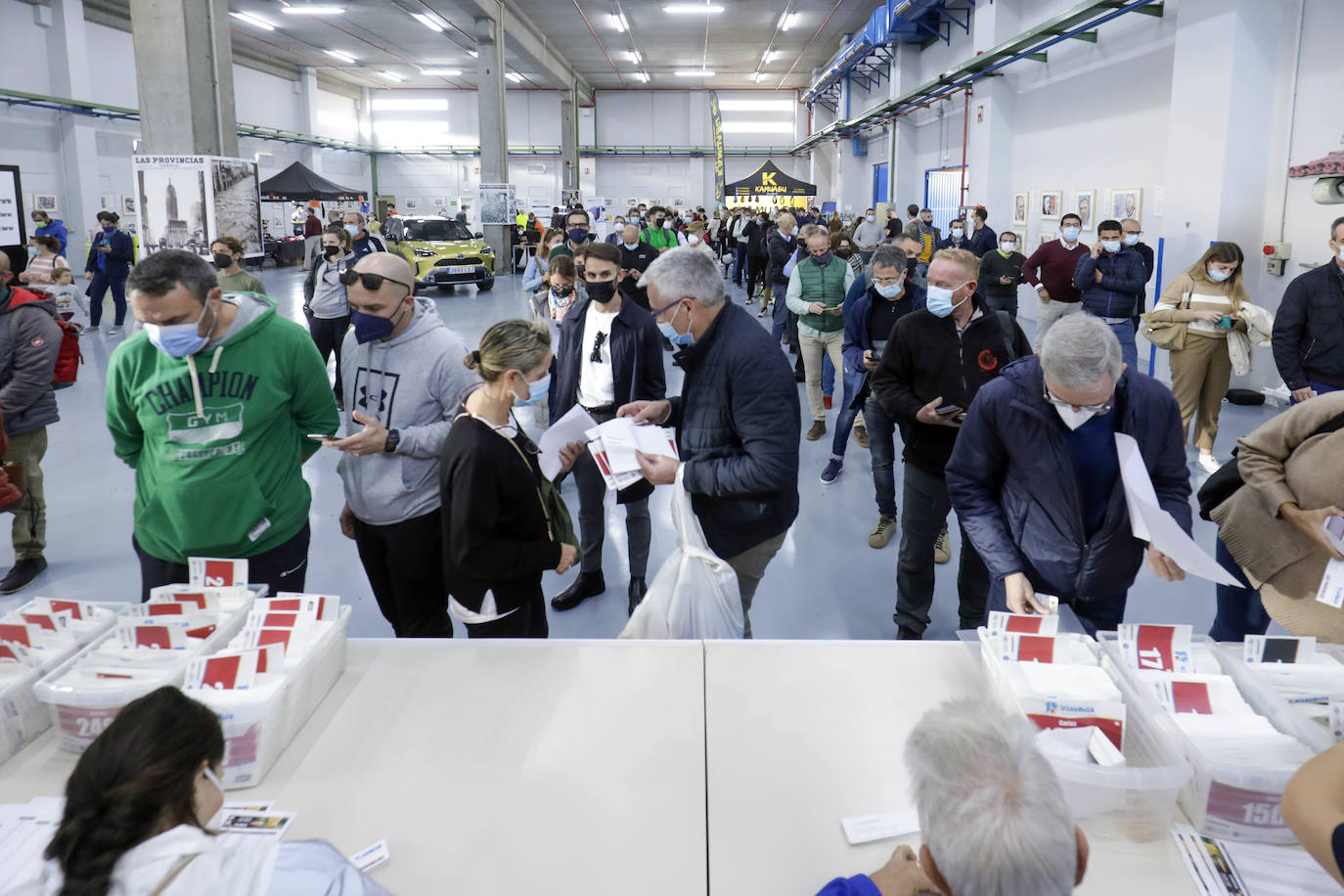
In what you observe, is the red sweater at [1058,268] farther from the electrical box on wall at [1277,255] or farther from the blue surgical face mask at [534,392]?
the blue surgical face mask at [534,392]

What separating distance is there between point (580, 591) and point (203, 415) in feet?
6.72

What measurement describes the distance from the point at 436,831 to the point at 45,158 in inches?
823

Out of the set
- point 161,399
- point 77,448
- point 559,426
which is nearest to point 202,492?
point 161,399

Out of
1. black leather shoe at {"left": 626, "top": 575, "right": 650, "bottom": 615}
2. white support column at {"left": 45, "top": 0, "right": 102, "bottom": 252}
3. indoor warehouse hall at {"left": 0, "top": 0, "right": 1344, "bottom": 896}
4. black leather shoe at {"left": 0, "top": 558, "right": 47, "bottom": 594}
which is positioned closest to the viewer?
indoor warehouse hall at {"left": 0, "top": 0, "right": 1344, "bottom": 896}

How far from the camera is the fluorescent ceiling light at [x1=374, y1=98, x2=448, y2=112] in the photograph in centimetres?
3097

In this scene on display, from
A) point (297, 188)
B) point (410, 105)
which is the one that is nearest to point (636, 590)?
point (297, 188)

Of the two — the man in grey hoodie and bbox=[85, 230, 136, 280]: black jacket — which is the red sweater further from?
bbox=[85, 230, 136, 280]: black jacket

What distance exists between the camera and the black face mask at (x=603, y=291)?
3.99 metres

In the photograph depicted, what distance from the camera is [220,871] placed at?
1.08 m

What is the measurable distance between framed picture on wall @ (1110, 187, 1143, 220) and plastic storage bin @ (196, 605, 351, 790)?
10.0 m

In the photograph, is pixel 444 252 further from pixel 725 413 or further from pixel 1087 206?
pixel 725 413

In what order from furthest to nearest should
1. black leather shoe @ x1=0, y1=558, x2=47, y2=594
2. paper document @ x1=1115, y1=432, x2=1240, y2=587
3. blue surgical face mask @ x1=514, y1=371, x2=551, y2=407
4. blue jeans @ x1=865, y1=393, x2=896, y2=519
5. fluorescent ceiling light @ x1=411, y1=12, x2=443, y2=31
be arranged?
fluorescent ceiling light @ x1=411, y1=12, x2=443, y2=31
blue jeans @ x1=865, y1=393, x2=896, y2=519
black leather shoe @ x1=0, y1=558, x2=47, y2=594
blue surgical face mask @ x1=514, y1=371, x2=551, y2=407
paper document @ x1=1115, y1=432, x2=1240, y2=587

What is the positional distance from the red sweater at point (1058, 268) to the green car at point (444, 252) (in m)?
10.6

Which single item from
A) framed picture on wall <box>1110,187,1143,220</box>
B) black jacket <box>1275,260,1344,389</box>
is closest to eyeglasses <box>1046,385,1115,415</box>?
black jacket <box>1275,260,1344,389</box>
